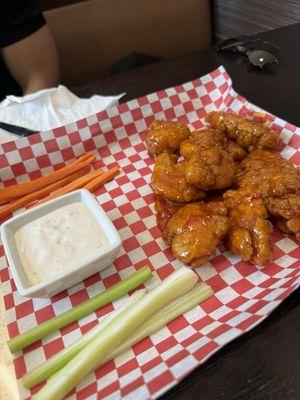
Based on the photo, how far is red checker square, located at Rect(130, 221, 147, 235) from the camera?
6.07 feet

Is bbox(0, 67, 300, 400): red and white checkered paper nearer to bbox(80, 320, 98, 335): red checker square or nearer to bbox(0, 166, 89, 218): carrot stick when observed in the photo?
bbox(80, 320, 98, 335): red checker square

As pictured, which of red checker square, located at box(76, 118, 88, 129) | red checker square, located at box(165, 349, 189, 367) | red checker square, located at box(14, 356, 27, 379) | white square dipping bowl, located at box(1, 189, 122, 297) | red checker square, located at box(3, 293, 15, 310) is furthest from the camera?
red checker square, located at box(76, 118, 88, 129)

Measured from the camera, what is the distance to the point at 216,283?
1.58 m

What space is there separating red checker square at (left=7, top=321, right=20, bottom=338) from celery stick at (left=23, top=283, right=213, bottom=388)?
0.64 ft

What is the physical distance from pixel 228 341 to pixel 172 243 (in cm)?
52

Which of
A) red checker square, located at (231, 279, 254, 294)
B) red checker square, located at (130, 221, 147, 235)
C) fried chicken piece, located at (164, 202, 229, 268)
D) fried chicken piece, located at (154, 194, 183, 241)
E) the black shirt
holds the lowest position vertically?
red checker square, located at (231, 279, 254, 294)

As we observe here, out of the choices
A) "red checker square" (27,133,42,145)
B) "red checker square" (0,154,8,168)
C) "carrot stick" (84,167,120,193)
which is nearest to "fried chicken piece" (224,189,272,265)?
"carrot stick" (84,167,120,193)

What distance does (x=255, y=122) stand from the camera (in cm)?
216

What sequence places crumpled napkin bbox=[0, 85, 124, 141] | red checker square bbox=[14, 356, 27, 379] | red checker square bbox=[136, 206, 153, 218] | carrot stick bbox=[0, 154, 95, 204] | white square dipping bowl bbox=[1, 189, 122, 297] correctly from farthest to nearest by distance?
crumpled napkin bbox=[0, 85, 124, 141], carrot stick bbox=[0, 154, 95, 204], red checker square bbox=[136, 206, 153, 218], white square dipping bowl bbox=[1, 189, 122, 297], red checker square bbox=[14, 356, 27, 379]

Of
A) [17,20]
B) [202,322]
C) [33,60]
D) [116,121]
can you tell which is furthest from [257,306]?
[17,20]

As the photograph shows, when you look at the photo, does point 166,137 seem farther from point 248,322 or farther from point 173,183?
point 248,322

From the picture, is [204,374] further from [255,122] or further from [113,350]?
[255,122]

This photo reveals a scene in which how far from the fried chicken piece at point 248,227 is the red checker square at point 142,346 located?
0.53 meters

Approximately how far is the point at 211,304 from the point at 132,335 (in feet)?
1.13
